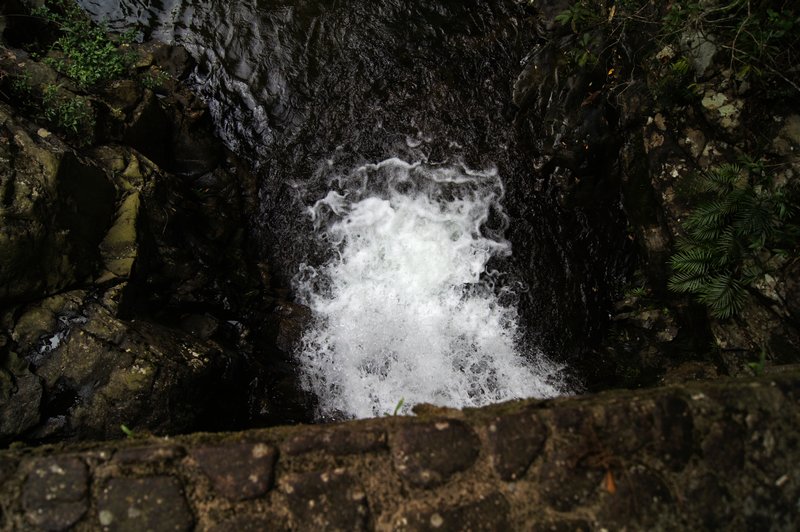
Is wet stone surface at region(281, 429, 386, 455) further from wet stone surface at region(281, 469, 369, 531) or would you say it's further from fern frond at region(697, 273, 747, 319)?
fern frond at region(697, 273, 747, 319)

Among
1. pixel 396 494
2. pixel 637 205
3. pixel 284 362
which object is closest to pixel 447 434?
pixel 396 494

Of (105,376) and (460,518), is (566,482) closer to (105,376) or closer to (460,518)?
(460,518)

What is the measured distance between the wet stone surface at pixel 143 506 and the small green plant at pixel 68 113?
3904mm

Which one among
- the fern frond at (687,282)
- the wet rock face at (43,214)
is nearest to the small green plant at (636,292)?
the fern frond at (687,282)

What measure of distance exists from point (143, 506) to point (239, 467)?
0.45 meters

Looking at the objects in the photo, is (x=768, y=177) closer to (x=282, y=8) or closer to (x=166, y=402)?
(x=166, y=402)

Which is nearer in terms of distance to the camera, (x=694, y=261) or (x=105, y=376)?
(x=105, y=376)

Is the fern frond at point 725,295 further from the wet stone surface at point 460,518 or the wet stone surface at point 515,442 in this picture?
the wet stone surface at point 460,518

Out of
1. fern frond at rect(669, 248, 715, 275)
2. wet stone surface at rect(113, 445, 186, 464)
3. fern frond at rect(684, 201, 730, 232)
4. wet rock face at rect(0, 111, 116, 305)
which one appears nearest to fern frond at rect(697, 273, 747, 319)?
fern frond at rect(669, 248, 715, 275)

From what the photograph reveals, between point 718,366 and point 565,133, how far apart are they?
9.92 feet

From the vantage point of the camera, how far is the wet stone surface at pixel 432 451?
2365 millimetres

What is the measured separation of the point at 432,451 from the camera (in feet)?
7.86

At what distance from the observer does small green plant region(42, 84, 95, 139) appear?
4.71 meters

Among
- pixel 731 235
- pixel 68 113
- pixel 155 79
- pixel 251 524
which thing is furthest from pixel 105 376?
pixel 731 235
